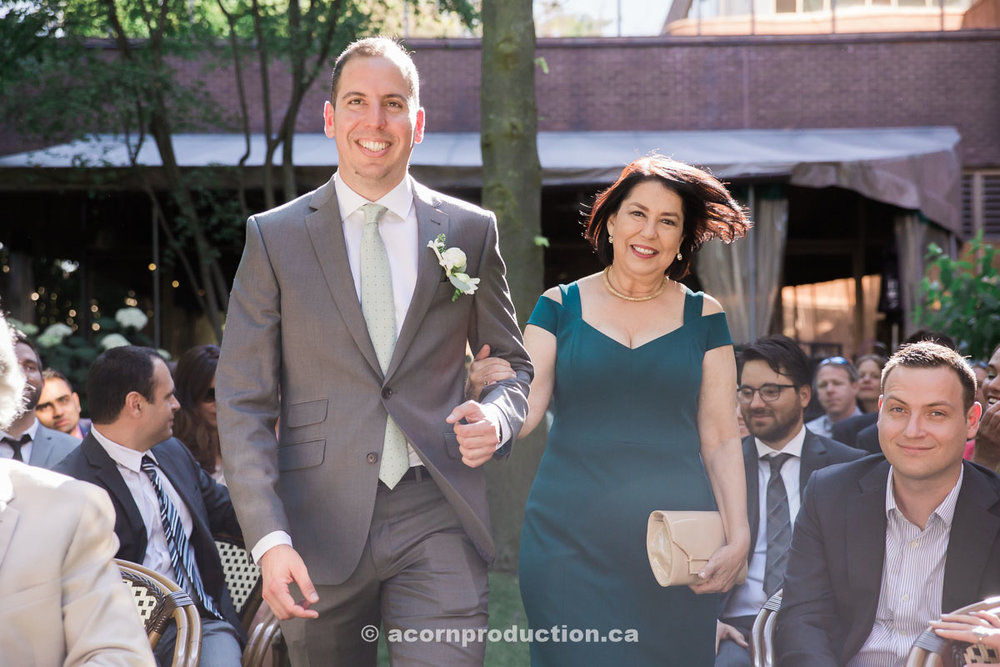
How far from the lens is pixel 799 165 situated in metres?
12.4

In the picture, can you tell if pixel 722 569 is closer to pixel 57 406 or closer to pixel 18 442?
pixel 18 442

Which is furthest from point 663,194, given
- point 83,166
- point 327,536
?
point 83,166

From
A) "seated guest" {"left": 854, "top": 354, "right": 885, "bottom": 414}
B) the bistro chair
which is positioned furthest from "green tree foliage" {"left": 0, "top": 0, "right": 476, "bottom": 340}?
the bistro chair

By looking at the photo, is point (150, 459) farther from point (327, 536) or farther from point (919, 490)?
point (919, 490)

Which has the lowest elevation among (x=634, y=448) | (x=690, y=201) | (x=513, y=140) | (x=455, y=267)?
(x=634, y=448)

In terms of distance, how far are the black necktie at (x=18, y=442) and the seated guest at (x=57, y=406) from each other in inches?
34.8

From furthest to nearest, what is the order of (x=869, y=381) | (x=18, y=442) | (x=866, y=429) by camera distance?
(x=869, y=381)
(x=866, y=429)
(x=18, y=442)

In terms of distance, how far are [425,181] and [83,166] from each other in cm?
379

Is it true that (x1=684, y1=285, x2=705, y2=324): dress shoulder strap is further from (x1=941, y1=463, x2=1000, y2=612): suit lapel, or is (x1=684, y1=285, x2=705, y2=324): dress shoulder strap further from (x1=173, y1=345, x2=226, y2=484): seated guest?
(x1=173, y1=345, x2=226, y2=484): seated guest

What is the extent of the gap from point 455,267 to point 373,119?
17.3 inches

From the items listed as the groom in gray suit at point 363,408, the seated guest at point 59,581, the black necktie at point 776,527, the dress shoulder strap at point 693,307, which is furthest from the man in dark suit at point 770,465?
the seated guest at point 59,581

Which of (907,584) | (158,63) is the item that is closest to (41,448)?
(907,584)

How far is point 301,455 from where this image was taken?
9.48ft

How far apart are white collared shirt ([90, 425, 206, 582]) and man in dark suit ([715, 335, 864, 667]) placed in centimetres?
222
